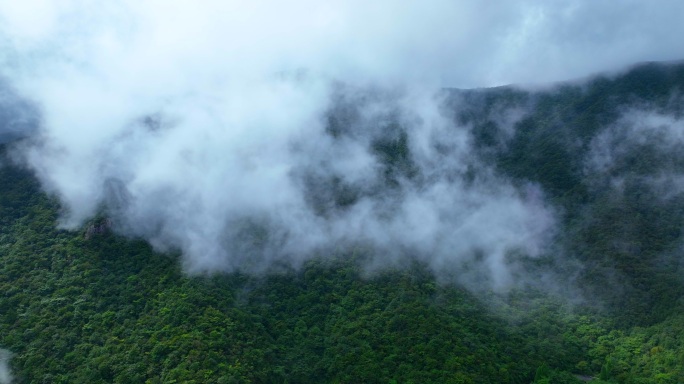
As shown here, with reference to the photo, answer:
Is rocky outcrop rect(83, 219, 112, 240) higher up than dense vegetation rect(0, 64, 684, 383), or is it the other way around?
rocky outcrop rect(83, 219, 112, 240)

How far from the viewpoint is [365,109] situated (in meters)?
141

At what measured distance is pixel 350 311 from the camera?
88.1 metres

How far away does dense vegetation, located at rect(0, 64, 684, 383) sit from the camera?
7275 centimetres

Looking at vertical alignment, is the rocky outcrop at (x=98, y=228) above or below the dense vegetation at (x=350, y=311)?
above

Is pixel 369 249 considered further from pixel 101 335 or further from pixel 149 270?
pixel 101 335

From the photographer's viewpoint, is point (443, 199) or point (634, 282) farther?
point (443, 199)

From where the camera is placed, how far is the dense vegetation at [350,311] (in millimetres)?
72750

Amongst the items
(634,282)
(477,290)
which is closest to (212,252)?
(477,290)

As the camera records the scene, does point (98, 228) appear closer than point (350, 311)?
No

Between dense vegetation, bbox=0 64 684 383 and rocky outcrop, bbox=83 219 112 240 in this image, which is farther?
rocky outcrop, bbox=83 219 112 240

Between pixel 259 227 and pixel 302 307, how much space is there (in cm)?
2044

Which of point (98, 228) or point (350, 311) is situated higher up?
point (98, 228)

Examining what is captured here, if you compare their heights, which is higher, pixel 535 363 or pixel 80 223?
pixel 80 223

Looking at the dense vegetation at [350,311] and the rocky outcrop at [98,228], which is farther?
the rocky outcrop at [98,228]
